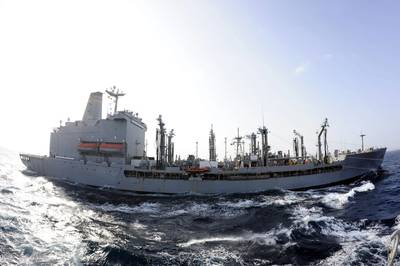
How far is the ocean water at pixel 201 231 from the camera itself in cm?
1177

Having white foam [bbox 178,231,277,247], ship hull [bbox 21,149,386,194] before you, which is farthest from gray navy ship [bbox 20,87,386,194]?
white foam [bbox 178,231,277,247]

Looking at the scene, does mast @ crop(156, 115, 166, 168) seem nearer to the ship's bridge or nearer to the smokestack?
the ship's bridge

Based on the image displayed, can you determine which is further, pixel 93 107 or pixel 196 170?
pixel 93 107

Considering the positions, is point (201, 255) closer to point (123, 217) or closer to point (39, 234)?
point (39, 234)

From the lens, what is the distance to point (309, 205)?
23.2m

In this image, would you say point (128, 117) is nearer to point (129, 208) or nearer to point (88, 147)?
point (88, 147)

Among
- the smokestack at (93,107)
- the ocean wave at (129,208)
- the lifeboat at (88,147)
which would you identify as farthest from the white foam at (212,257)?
the smokestack at (93,107)

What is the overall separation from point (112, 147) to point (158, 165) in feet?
22.8

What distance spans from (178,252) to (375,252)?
8.52 meters

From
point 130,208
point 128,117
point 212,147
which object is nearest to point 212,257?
point 130,208

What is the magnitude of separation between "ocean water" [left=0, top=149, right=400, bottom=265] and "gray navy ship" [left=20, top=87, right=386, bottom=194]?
694 centimetres

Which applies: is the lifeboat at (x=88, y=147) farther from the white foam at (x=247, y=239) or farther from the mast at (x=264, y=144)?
the white foam at (x=247, y=239)

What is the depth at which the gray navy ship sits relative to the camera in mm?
33688

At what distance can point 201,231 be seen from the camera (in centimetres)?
1712
